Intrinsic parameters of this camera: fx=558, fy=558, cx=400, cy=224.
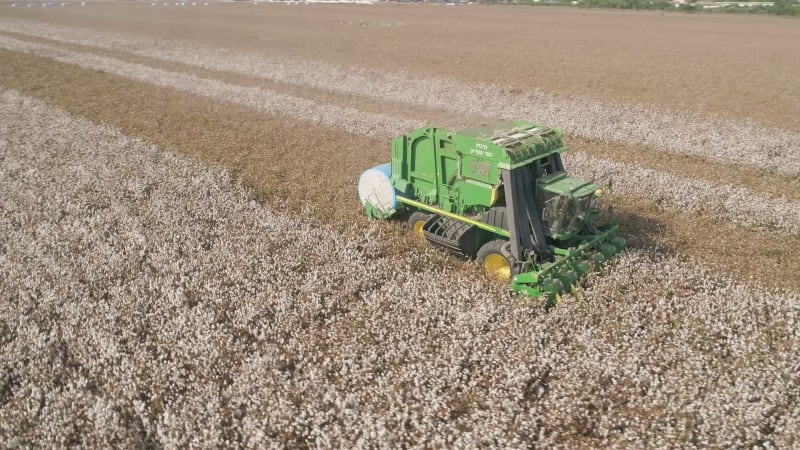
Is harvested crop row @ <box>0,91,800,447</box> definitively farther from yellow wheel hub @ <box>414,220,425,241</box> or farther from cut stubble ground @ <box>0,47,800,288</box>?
cut stubble ground @ <box>0,47,800,288</box>

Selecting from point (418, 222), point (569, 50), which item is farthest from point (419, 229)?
point (569, 50)

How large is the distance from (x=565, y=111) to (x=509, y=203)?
1282 cm

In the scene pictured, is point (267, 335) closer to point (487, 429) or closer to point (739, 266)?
point (487, 429)

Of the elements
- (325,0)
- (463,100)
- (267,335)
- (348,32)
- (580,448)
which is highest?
(325,0)

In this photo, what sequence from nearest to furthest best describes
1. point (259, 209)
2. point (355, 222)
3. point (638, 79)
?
point (355, 222)
point (259, 209)
point (638, 79)

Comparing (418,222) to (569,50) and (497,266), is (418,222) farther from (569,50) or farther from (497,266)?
(569,50)

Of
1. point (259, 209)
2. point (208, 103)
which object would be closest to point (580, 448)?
point (259, 209)

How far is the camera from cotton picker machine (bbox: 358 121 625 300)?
25.7ft

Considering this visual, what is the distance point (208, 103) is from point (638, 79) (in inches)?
735

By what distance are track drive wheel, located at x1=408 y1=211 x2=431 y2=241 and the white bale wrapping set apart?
52 cm

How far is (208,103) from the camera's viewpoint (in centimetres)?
2123

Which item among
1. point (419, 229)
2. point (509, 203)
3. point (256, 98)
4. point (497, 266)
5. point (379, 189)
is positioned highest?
point (256, 98)

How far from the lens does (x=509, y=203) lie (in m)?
7.86

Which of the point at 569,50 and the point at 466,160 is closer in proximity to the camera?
the point at 466,160
